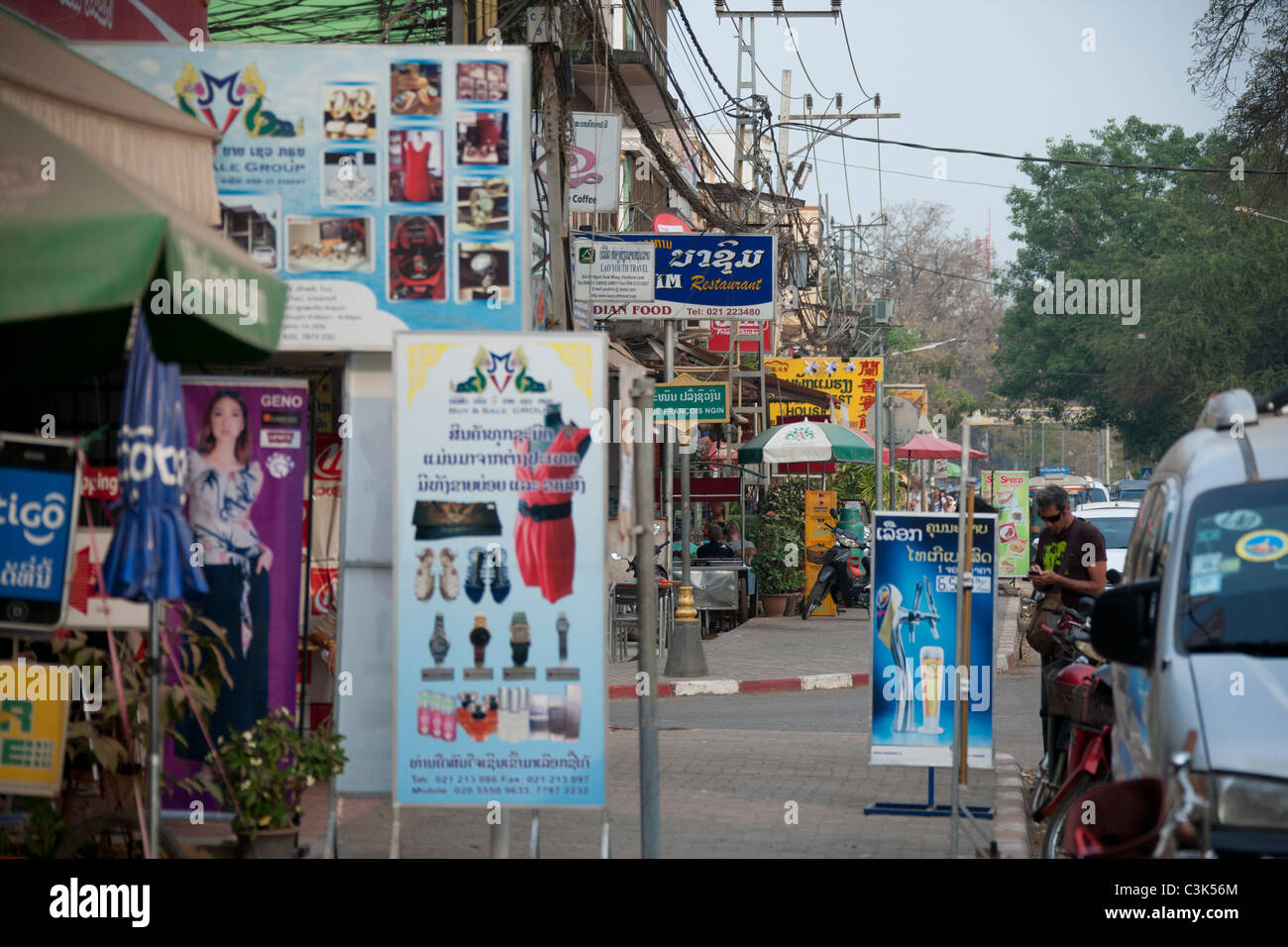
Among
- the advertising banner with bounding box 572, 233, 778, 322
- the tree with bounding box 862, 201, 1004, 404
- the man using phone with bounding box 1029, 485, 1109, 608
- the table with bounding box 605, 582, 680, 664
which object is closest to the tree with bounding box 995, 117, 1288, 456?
the tree with bounding box 862, 201, 1004, 404

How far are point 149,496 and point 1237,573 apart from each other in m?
4.04

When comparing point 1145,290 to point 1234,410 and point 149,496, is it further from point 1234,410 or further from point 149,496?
point 149,496

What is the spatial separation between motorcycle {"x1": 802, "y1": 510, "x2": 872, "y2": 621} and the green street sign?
807cm

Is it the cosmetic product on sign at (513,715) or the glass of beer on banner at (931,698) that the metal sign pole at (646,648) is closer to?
the cosmetic product on sign at (513,715)

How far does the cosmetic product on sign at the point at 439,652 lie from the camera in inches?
243

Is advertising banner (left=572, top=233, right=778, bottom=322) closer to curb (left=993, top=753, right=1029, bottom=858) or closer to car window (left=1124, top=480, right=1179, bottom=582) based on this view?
curb (left=993, top=753, right=1029, bottom=858)

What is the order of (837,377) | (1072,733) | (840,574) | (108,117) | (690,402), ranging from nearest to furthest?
(108,117) < (1072,733) < (690,402) < (840,574) < (837,377)

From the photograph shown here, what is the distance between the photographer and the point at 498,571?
6.17 meters

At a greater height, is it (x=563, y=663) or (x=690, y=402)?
(x=690, y=402)

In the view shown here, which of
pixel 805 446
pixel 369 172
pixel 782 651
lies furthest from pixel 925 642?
pixel 805 446

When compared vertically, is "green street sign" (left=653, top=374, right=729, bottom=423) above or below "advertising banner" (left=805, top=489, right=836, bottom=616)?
above

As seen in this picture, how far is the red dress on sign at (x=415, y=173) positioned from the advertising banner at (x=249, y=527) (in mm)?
1001

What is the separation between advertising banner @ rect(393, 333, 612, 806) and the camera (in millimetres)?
6156

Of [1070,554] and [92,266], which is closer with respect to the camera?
[92,266]
